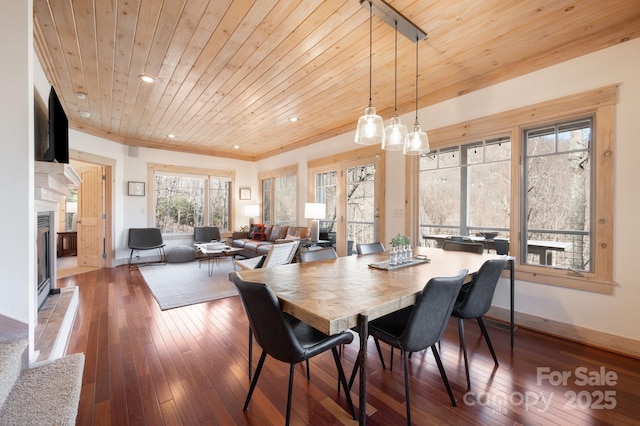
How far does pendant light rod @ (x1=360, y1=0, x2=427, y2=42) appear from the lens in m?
1.96

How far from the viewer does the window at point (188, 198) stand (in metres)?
6.57

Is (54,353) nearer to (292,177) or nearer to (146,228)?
(146,228)

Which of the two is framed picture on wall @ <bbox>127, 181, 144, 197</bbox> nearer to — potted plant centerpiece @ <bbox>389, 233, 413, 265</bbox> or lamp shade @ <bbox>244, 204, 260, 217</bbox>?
lamp shade @ <bbox>244, 204, 260, 217</bbox>

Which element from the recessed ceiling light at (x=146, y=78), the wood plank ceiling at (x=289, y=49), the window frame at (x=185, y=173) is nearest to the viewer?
the wood plank ceiling at (x=289, y=49)

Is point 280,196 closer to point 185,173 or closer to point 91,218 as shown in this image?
point 185,173

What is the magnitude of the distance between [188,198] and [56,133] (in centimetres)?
480

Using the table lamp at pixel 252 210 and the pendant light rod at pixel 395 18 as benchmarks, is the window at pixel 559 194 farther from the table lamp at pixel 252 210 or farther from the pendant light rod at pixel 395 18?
the table lamp at pixel 252 210

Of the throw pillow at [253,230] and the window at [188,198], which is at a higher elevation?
the window at [188,198]

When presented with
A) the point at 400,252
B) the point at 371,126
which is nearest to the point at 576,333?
the point at 400,252

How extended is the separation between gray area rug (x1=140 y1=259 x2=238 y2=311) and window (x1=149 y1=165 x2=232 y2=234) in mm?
1294

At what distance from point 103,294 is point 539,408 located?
193 inches

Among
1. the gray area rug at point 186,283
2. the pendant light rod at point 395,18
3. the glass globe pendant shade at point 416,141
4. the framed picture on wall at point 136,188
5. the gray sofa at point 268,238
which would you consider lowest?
the gray area rug at point 186,283

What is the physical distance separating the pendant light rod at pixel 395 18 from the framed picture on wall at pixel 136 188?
6.06 meters

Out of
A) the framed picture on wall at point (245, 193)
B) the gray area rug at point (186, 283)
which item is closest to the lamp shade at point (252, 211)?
the framed picture on wall at point (245, 193)
